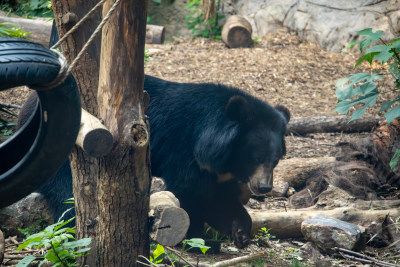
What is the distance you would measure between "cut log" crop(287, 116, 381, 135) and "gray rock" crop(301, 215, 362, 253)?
265 cm

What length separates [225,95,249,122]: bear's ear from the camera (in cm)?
355

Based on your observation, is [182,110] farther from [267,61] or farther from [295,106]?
[267,61]

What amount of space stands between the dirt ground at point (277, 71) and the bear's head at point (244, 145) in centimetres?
184

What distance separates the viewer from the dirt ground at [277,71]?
5.97 m

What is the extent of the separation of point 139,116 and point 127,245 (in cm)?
67

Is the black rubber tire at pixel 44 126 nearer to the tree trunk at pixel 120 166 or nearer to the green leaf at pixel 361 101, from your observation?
the tree trunk at pixel 120 166

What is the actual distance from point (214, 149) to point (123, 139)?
1531 mm

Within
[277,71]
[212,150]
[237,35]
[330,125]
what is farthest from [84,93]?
[237,35]

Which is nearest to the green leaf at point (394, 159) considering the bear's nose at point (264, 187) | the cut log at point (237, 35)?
the bear's nose at point (264, 187)

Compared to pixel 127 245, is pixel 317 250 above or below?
below

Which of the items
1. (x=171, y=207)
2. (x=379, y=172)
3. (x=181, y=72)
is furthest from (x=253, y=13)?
(x=171, y=207)

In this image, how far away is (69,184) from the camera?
3490 millimetres

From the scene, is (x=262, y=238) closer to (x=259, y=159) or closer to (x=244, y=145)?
(x=259, y=159)

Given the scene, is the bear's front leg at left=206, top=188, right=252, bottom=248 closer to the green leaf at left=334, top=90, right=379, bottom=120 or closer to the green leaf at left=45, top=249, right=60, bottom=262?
the green leaf at left=334, top=90, right=379, bottom=120
